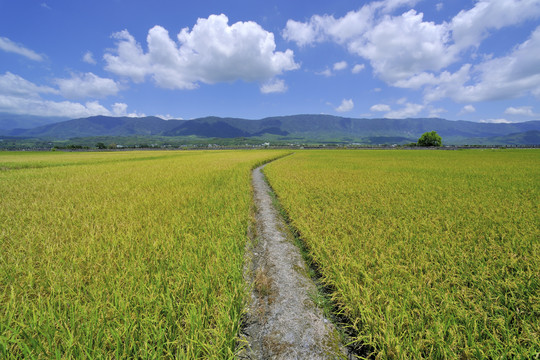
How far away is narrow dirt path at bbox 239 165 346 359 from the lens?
7.82ft

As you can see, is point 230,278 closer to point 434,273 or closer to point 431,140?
point 434,273

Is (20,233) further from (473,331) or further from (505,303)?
(505,303)

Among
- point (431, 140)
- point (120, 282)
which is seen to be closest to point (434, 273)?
point (120, 282)

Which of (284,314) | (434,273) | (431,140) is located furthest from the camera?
(431,140)

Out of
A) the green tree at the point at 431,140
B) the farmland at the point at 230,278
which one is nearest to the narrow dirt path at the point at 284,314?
the farmland at the point at 230,278

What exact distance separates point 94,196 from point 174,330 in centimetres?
860

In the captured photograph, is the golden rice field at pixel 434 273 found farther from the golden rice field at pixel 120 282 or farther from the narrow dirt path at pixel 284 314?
the golden rice field at pixel 120 282

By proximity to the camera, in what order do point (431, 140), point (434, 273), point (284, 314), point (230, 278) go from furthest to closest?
point (431, 140) < point (230, 278) < point (434, 273) < point (284, 314)

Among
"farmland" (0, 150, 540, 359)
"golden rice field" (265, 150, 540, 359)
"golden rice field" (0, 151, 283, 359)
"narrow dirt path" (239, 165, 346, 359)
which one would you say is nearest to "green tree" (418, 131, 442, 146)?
"golden rice field" (265, 150, 540, 359)

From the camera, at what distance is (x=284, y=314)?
9.55 ft

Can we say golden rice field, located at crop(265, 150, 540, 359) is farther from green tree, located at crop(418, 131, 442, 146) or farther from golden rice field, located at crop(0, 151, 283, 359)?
green tree, located at crop(418, 131, 442, 146)

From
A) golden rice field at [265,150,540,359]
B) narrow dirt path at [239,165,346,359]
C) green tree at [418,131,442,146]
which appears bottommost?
narrow dirt path at [239,165,346,359]

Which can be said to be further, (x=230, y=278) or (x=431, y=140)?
(x=431, y=140)

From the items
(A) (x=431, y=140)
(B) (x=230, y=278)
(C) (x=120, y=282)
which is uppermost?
(A) (x=431, y=140)
